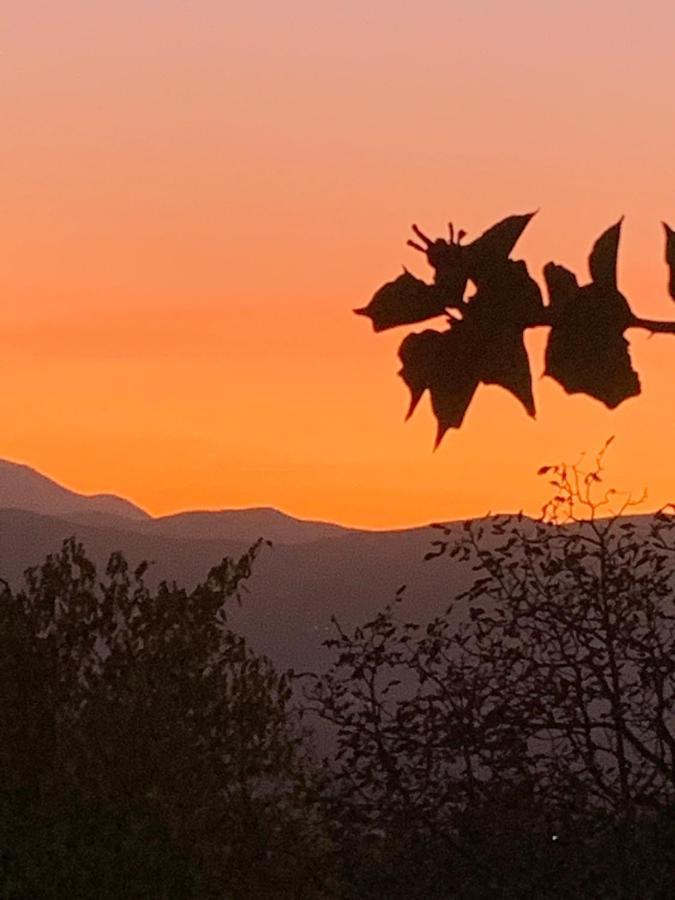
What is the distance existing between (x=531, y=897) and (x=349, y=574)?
447 ft

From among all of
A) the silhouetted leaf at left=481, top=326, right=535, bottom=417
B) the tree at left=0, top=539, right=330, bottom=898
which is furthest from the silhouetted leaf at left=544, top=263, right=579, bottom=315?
the tree at left=0, top=539, right=330, bottom=898

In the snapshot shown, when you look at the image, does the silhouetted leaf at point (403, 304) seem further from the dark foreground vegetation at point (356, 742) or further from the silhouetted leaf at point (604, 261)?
the dark foreground vegetation at point (356, 742)

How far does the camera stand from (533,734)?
657 inches

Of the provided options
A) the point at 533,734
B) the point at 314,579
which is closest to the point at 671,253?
the point at 533,734

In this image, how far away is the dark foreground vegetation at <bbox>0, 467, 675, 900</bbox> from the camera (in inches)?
498

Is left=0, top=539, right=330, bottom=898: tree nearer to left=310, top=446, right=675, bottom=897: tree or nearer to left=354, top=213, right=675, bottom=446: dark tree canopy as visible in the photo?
left=310, top=446, right=675, bottom=897: tree

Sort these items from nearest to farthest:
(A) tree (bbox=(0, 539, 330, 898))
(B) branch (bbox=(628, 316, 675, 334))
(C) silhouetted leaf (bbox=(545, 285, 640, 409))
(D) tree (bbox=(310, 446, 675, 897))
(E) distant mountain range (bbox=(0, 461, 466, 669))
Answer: (B) branch (bbox=(628, 316, 675, 334)) < (C) silhouetted leaf (bbox=(545, 285, 640, 409)) < (A) tree (bbox=(0, 539, 330, 898)) < (D) tree (bbox=(310, 446, 675, 897)) < (E) distant mountain range (bbox=(0, 461, 466, 669))

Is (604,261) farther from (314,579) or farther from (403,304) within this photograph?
(314,579)

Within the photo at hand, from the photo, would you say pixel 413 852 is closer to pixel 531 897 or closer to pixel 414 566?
pixel 531 897

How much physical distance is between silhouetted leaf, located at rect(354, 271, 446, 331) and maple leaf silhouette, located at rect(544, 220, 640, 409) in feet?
0.47

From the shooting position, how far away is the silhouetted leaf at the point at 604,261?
191 centimetres

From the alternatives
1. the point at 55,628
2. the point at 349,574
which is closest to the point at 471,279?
the point at 55,628

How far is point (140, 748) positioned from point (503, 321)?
1125cm

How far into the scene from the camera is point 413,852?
54.4 feet
